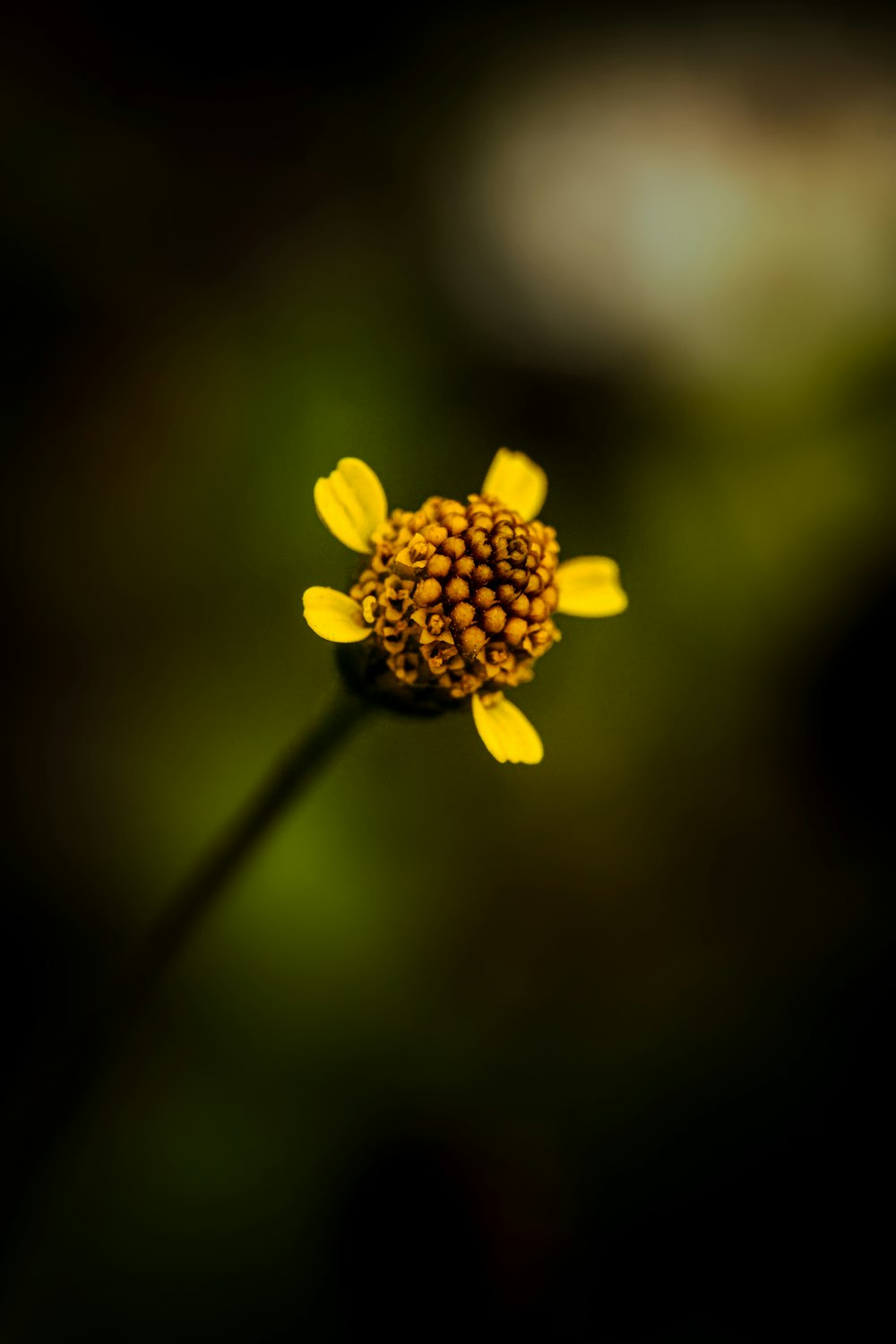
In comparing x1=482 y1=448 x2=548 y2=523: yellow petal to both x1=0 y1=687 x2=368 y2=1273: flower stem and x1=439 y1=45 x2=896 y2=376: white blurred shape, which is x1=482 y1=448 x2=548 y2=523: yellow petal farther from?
x1=439 y1=45 x2=896 y2=376: white blurred shape

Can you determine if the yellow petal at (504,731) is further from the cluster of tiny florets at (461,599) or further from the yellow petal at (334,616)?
the yellow petal at (334,616)

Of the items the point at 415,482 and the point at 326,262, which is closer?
the point at 415,482

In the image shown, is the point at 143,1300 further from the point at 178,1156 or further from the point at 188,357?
the point at 188,357

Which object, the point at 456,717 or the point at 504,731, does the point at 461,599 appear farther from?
the point at 456,717

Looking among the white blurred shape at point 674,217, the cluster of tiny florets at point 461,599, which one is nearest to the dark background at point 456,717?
the white blurred shape at point 674,217

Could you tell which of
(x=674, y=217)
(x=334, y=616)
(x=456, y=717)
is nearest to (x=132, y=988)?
(x=334, y=616)

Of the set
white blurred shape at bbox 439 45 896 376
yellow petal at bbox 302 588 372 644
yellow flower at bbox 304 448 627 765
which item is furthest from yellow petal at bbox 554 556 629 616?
white blurred shape at bbox 439 45 896 376

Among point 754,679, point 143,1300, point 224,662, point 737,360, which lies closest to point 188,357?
point 224,662

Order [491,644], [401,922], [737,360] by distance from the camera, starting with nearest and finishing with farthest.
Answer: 1. [491,644]
2. [401,922]
3. [737,360]
